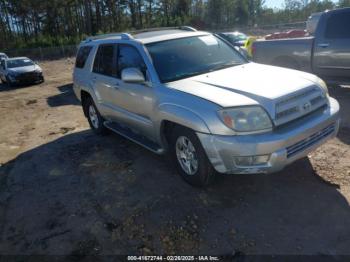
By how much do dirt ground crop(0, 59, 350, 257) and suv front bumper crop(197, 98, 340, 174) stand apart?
50 centimetres

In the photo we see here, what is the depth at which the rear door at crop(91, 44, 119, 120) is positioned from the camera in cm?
571

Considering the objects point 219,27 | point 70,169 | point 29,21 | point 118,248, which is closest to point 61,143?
point 70,169

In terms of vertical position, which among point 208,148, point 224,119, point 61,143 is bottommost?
point 61,143

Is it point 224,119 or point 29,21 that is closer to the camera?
point 224,119

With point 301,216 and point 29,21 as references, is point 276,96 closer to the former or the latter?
point 301,216

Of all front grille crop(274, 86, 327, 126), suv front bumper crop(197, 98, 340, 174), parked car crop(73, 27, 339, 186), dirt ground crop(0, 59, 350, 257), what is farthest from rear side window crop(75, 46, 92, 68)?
front grille crop(274, 86, 327, 126)

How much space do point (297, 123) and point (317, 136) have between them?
343mm

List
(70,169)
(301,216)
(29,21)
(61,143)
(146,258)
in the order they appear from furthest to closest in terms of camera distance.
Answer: (29,21) → (61,143) → (70,169) → (301,216) → (146,258)

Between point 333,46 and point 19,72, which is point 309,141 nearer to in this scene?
point 333,46

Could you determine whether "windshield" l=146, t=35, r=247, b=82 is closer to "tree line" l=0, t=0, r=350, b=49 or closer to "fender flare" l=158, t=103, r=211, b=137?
"fender flare" l=158, t=103, r=211, b=137

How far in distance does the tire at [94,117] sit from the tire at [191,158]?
2649mm

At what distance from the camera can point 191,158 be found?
4.32 m

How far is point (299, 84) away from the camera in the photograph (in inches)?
161

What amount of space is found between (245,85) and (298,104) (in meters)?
0.61
